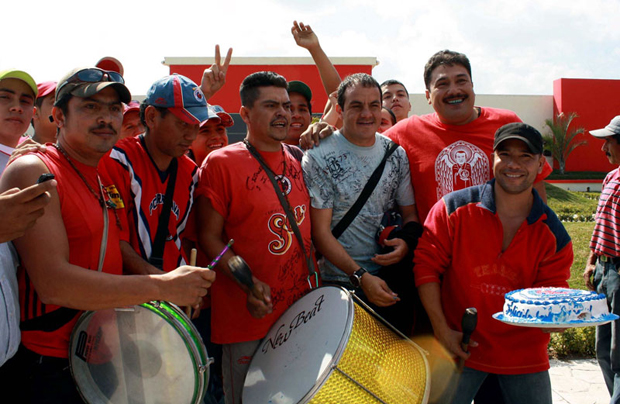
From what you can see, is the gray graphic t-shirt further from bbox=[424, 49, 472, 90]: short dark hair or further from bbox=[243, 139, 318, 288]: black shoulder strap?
bbox=[424, 49, 472, 90]: short dark hair

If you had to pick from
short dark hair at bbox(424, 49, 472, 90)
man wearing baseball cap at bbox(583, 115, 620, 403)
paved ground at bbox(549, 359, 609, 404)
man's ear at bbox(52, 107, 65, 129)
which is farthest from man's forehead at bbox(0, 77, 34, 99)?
paved ground at bbox(549, 359, 609, 404)

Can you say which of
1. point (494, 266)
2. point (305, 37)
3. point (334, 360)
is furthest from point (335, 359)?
point (305, 37)

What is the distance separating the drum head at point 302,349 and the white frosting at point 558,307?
35.0 inches

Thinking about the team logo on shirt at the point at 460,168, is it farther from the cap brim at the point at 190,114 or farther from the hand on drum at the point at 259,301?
the cap brim at the point at 190,114

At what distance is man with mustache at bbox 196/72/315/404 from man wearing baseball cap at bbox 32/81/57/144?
141 cm

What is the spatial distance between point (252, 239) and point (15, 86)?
1905 millimetres

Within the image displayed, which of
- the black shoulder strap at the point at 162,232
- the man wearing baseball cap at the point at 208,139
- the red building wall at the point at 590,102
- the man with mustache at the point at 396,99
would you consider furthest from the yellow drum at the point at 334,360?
the red building wall at the point at 590,102

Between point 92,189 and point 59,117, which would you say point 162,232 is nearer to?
point 92,189

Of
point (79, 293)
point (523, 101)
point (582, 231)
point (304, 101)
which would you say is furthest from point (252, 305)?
point (523, 101)

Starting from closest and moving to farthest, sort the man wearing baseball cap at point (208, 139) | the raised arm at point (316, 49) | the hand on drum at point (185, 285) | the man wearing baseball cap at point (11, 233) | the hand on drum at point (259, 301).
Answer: the man wearing baseball cap at point (11, 233), the hand on drum at point (185, 285), the hand on drum at point (259, 301), the man wearing baseball cap at point (208, 139), the raised arm at point (316, 49)

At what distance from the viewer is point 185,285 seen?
88.8 inches

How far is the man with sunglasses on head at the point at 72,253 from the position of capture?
2119mm

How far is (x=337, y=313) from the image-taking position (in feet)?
8.31

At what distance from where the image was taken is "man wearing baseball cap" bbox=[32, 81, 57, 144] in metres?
3.80
